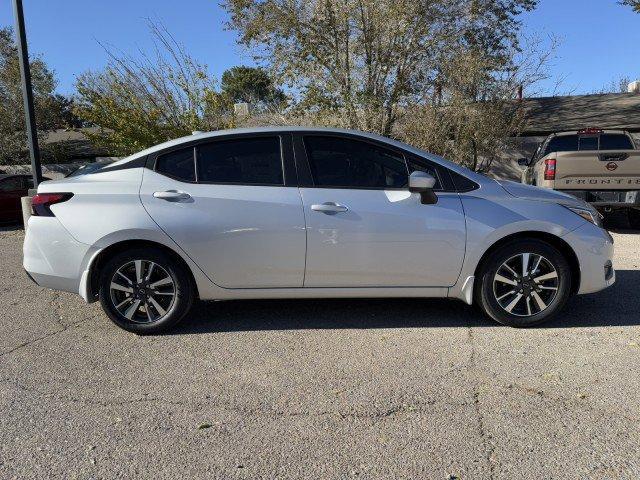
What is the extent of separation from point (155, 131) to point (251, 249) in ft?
31.5

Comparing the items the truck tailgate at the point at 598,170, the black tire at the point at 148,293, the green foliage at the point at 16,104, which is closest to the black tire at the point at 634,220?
the truck tailgate at the point at 598,170

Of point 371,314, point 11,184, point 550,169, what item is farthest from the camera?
point 11,184

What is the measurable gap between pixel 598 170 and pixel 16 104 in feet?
70.5

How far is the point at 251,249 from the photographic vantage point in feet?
14.3

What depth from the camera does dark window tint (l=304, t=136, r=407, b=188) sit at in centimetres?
447

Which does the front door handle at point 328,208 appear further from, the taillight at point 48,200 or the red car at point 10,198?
the red car at point 10,198

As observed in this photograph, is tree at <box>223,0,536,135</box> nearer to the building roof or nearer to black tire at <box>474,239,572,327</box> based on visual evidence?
the building roof

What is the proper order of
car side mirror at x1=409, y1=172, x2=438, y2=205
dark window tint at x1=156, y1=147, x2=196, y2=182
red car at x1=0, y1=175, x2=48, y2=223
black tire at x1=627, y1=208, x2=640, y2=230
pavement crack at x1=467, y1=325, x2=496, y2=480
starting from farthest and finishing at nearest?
red car at x1=0, y1=175, x2=48, y2=223 → black tire at x1=627, y1=208, x2=640, y2=230 → dark window tint at x1=156, y1=147, x2=196, y2=182 → car side mirror at x1=409, y1=172, x2=438, y2=205 → pavement crack at x1=467, y1=325, x2=496, y2=480

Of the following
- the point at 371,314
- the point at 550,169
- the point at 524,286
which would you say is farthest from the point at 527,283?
the point at 550,169

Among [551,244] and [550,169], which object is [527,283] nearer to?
[551,244]

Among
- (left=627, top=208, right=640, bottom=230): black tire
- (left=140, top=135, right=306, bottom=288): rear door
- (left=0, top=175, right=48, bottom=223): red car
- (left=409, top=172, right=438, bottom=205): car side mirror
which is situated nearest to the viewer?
(left=409, top=172, right=438, bottom=205): car side mirror

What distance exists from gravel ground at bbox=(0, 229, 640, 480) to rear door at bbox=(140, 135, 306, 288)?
0.58 meters

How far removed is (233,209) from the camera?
4336mm

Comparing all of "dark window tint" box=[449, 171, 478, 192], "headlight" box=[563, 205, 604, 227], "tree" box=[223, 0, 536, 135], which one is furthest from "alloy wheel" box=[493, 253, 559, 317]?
"tree" box=[223, 0, 536, 135]
